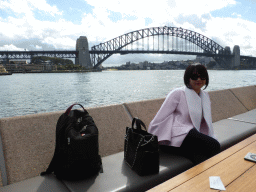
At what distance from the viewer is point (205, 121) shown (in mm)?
1762

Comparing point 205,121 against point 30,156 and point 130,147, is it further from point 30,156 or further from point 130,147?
point 30,156

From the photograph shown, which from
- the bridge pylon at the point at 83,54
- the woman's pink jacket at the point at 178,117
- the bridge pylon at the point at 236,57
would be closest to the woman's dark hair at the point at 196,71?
the woman's pink jacket at the point at 178,117

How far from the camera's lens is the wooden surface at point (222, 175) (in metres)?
0.92

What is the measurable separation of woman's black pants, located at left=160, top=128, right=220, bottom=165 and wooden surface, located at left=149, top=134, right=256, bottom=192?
1.17 feet

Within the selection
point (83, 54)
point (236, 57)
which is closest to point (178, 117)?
point (83, 54)

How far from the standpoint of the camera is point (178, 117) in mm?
1700

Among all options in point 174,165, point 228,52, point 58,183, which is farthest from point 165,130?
point 228,52

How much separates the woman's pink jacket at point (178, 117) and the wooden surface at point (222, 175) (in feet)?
1.45

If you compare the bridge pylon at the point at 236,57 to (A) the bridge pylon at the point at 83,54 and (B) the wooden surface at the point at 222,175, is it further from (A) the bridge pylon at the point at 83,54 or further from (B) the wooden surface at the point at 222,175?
(B) the wooden surface at the point at 222,175

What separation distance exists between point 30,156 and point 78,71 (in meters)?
53.2

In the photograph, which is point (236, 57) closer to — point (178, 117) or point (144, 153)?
point (178, 117)

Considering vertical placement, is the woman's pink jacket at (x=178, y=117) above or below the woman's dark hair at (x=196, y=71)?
below

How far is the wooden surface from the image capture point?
923 millimetres

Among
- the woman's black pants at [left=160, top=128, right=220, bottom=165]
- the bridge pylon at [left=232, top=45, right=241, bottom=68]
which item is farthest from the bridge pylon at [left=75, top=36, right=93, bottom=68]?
the woman's black pants at [left=160, top=128, right=220, bottom=165]
